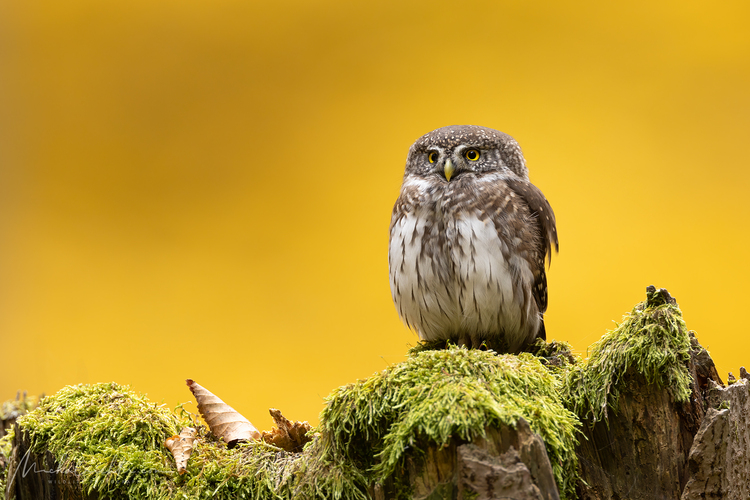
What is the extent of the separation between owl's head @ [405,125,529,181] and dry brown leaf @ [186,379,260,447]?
1349 millimetres

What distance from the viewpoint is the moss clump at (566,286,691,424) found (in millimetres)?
1801

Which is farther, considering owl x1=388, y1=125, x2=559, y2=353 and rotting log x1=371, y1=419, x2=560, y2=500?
owl x1=388, y1=125, x2=559, y2=353

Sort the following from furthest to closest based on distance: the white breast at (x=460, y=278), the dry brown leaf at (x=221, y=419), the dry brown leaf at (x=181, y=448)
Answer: the white breast at (x=460, y=278)
the dry brown leaf at (x=221, y=419)
the dry brown leaf at (x=181, y=448)

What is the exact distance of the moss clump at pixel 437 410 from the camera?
60.7 inches

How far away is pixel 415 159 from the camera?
9.40 feet

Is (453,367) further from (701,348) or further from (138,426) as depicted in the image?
(138,426)

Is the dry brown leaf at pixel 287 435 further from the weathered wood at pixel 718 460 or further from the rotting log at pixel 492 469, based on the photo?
the weathered wood at pixel 718 460

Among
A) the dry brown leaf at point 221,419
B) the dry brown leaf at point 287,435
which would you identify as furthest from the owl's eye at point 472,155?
the dry brown leaf at point 221,419

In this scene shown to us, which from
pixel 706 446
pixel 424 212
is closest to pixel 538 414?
pixel 706 446

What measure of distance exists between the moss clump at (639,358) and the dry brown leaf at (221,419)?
1.20m

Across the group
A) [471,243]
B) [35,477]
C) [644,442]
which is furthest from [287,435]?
[644,442]

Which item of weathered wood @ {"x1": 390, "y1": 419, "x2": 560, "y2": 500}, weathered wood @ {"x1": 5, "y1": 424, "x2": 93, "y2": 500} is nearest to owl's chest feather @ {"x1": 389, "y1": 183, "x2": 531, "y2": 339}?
weathered wood @ {"x1": 390, "y1": 419, "x2": 560, "y2": 500}

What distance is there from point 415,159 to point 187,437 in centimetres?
158

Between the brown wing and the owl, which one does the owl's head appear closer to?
the owl
